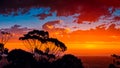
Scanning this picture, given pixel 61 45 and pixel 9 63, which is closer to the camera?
pixel 9 63

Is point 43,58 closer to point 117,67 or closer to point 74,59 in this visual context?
point 74,59

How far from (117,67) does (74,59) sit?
12.9 metres

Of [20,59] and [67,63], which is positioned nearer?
[20,59]

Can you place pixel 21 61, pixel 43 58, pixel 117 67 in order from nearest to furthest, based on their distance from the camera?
pixel 21 61 → pixel 43 58 → pixel 117 67

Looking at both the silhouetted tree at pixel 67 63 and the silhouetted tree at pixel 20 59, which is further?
the silhouetted tree at pixel 67 63

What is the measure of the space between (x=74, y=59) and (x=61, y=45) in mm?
6803

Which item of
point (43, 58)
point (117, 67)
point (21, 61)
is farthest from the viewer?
point (117, 67)

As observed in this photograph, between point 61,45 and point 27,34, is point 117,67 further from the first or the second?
point 27,34

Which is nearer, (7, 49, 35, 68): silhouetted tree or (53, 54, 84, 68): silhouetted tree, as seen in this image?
(7, 49, 35, 68): silhouetted tree

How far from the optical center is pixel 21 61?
6075 cm

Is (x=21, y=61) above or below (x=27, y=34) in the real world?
below

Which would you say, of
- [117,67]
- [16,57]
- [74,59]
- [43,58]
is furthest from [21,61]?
[117,67]

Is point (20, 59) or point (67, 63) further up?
point (20, 59)

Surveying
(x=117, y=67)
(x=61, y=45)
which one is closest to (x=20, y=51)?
(x=61, y=45)
